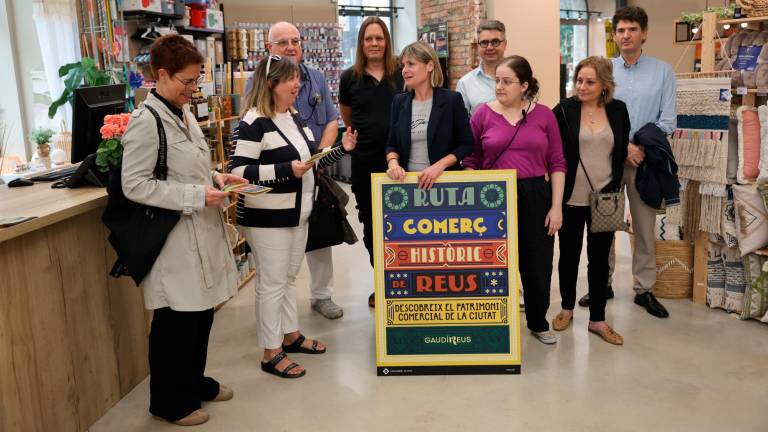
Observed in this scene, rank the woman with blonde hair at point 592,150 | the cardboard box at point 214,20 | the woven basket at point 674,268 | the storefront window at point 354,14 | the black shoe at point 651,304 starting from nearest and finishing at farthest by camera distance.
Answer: the woman with blonde hair at point 592,150
the black shoe at point 651,304
the woven basket at point 674,268
the cardboard box at point 214,20
the storefront window at point 354,14

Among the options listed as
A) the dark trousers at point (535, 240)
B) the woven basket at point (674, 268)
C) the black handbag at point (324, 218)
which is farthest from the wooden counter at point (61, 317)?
the woven basket at point (674, 268)

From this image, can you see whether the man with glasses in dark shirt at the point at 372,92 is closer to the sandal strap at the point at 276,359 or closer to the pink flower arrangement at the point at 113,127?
the sandal strap at the point at 276,359

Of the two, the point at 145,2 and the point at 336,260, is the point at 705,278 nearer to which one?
the point at 336,260

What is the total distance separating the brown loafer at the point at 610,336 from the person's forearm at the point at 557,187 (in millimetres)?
859

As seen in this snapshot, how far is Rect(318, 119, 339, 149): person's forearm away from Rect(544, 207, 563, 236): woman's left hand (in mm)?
1392

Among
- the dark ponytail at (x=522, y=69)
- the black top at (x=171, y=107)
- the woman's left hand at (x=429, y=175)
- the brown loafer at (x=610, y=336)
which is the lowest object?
the brown loafer at (x=610, y=336)

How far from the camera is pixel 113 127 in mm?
3234

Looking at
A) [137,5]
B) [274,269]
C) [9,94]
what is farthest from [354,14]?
[274,269]

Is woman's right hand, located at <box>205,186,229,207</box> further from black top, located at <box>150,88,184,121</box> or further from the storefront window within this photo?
the storefront window

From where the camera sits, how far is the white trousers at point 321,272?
183 inches

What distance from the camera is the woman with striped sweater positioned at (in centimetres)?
346

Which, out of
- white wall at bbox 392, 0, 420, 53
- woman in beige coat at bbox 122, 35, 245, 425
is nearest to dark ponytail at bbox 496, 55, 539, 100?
woman in beige coat at bbox 122, 35, 245, 425

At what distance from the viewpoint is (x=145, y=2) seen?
5.64 metres

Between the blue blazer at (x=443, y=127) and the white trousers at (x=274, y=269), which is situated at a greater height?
the blue blazer at (x=443, y=127)
